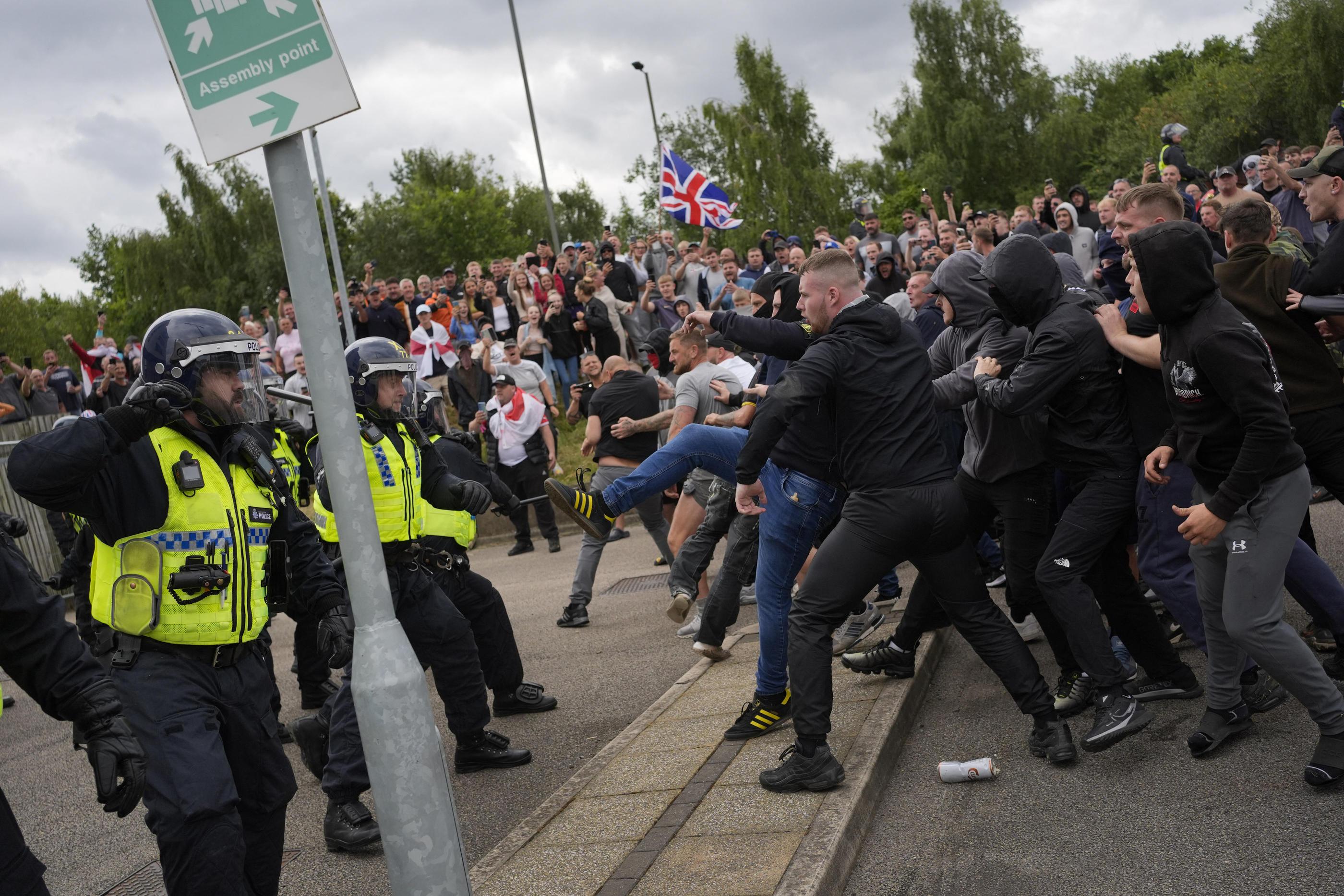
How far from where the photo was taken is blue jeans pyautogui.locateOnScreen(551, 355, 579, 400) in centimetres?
1742

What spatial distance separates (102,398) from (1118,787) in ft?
57.9

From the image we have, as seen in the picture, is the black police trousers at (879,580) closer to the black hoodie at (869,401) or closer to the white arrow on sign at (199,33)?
the black hoodie at (869,401)

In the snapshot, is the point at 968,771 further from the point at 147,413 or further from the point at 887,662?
the point at 147,413

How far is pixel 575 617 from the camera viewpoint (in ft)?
30.2

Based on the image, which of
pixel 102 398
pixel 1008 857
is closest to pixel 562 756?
pixel 1008 857

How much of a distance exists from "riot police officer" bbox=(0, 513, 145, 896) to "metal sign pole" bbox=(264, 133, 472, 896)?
29.1 inches

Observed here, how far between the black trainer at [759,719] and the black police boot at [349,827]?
5.53 feet

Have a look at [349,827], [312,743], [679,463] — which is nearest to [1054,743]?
[679,463]

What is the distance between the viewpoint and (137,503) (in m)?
3.54

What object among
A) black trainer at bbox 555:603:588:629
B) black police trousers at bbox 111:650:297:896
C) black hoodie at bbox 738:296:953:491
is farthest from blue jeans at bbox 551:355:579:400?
black police trousers at bbox 111:650:297:896

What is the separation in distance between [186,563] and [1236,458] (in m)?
3.69

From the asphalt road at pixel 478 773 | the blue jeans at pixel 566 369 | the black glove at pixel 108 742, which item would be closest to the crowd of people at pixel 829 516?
the black glove at pixel 108 742

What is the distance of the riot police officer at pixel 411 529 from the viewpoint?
556 cm

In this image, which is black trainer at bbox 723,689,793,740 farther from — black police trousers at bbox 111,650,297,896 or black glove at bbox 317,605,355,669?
black police trousers at bbox 111,650,297,896
